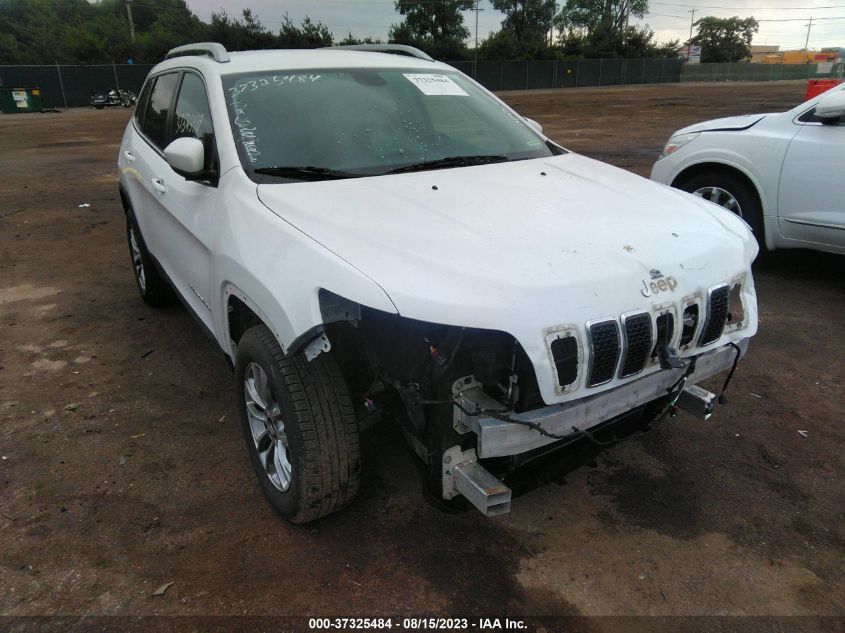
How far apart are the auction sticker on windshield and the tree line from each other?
144 ft

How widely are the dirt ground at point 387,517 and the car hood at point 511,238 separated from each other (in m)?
0.89

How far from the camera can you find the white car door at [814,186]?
185 inches

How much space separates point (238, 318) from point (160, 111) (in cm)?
202

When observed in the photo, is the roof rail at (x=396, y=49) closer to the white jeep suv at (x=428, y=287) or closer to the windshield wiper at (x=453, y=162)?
the white jeep suv at (x=428, y=287)

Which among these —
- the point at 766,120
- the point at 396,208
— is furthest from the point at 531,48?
the point at 396,208

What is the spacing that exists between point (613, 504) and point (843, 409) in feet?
5.47

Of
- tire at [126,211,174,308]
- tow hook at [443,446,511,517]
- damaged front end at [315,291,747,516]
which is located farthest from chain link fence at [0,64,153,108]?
tow hook at [443,446,511,517]

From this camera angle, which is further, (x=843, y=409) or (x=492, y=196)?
(x=843, y=409)

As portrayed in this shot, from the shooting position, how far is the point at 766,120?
5312mm

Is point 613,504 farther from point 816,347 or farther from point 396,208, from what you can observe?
point 816,347

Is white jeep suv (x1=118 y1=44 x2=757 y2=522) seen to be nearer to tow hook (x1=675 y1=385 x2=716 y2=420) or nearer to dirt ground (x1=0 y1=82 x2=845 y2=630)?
tow hook (x1=675 y1=385 x2=716 y2=420)

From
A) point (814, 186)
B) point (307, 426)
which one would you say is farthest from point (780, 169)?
point (307, 426)

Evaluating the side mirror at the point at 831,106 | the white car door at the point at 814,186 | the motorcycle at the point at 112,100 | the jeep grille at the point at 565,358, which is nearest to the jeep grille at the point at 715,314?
the jeep grille at the point at 565,358

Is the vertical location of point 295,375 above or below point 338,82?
below
